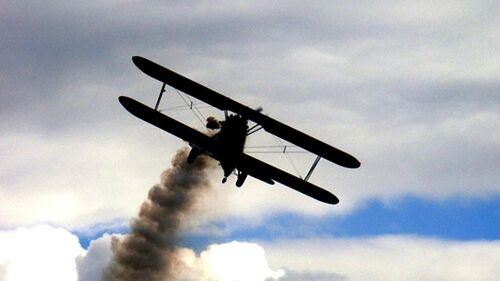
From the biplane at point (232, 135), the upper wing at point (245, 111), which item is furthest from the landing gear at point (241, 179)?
the upper wing at point (245, 111)

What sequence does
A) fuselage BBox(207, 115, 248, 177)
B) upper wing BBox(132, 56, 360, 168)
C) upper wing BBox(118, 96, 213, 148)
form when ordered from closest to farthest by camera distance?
upper wing BBox(118, 96, 213, 148) < fuselage BBox(207, 115, 248, 177) < upper wing BBox(132, 56, 360, 168)

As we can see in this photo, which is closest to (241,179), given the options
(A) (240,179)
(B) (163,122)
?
(A) (240,179)

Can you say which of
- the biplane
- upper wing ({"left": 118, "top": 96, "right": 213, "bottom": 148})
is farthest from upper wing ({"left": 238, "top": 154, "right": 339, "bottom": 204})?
upper wing ({"left": 118, "top": 96, "right": 213, "bottom": 148})

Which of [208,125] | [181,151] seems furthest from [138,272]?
[208,125]

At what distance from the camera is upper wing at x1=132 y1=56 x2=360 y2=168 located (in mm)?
63312

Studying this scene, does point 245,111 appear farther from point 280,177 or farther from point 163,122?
point 163,122

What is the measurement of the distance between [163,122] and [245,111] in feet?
17.5

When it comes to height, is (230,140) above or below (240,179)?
above

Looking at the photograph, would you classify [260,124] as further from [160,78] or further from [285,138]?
[160,78]

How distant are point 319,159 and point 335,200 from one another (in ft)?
9.96

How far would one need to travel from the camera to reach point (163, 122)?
61625 millimetres

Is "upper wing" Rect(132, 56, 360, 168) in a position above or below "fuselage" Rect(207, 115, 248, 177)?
above

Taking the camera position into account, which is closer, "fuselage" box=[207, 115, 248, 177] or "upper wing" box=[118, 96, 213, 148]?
"upper wing" box=[118, 96, 213, 148]

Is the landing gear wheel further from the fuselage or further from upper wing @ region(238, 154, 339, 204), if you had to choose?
the fuselage
